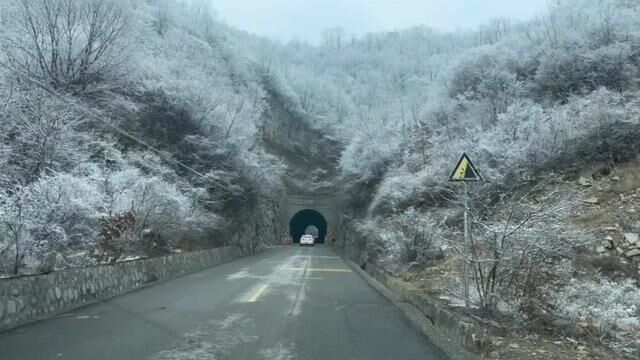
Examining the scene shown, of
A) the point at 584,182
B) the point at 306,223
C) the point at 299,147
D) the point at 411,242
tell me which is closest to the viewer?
the point at 584,182

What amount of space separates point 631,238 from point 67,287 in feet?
42.9

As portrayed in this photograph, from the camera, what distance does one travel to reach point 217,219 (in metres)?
36.5

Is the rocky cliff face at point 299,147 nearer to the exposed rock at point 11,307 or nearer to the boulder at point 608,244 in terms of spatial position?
the boulder at point 608,244

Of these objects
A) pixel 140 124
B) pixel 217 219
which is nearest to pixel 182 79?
pixel 140 124

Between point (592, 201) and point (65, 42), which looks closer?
point (592, 201)

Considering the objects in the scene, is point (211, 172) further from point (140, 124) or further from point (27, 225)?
point (27, 225)

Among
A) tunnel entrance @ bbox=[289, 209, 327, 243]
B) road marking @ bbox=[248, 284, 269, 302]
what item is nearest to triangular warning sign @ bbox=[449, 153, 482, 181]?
road marking @ bbox=[248, 284, 269, 302]

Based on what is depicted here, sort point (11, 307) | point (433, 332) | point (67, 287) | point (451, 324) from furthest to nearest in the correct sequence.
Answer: point (67, 287) < point (11, 307) < point (433, 332) < point (451, 324)

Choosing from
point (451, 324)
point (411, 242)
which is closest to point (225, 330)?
point (451, 324)

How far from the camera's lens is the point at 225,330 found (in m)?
9.36

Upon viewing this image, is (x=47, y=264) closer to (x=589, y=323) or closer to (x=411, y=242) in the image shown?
(x=589, y=323)

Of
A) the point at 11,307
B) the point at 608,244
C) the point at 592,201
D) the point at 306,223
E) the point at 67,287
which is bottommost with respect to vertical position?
the point at 11,307

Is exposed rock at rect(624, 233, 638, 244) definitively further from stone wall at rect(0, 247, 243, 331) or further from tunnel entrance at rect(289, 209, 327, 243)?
tunnel entrance at rect(289, 209, 327, 243)

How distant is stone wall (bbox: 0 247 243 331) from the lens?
9.91 meters
